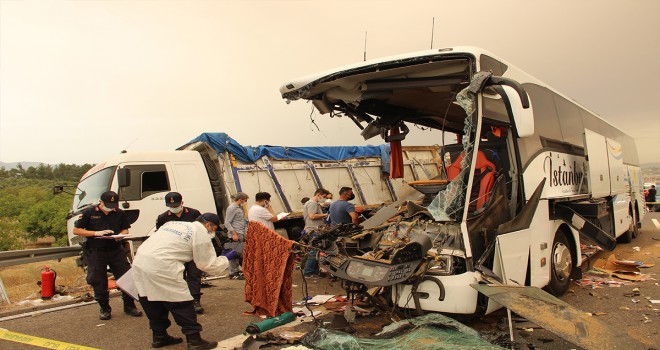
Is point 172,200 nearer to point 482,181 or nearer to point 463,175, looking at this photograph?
point 463,175

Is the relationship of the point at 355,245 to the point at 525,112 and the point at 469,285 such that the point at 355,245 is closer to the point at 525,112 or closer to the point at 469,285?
the point at 469,285

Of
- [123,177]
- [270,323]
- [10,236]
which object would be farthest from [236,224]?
[10,236]

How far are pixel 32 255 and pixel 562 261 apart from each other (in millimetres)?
8237

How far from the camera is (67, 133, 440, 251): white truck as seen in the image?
9102 millimetres

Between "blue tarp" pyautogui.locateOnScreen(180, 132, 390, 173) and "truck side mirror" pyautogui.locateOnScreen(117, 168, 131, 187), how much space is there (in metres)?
1.79

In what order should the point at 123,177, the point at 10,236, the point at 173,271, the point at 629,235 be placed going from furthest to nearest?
1. the point at 10,236
2. the point at 629,235
3. the point at 123,177
4. the point at 173,271

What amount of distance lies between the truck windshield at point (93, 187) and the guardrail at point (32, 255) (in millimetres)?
1063

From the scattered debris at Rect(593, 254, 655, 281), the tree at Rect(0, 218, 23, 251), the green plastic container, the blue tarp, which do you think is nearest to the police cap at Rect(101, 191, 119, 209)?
the green plastic container

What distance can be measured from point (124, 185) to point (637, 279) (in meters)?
9.01

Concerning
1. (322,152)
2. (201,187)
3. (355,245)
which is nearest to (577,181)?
(355,245)

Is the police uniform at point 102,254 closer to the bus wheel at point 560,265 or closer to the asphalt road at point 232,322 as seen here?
the asphalt road at point 232,322

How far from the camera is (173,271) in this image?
4.24 m

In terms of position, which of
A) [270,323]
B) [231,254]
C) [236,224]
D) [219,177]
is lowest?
[270,323]

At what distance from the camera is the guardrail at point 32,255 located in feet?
23.6
